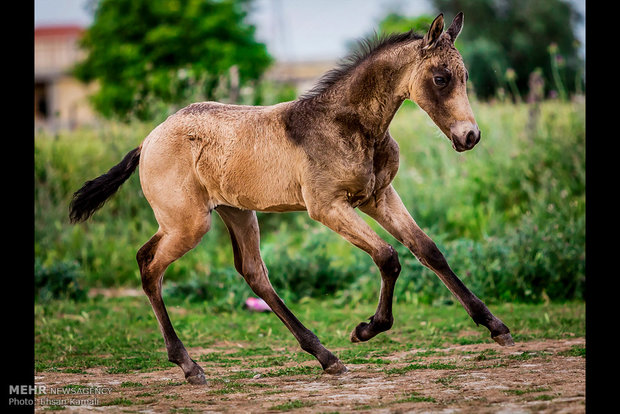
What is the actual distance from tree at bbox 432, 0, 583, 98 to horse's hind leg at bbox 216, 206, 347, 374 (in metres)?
14.4

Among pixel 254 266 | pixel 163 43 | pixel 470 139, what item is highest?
pixel 163 43

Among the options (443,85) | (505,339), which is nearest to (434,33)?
(443,85)

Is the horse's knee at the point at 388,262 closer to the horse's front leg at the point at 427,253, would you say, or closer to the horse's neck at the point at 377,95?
the horse's front leg at the point at 427,253

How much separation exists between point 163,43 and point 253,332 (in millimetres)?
18990

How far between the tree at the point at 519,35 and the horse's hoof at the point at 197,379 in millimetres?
15323

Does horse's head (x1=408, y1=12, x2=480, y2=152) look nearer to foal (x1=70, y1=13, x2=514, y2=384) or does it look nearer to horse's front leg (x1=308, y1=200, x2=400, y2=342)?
foal (x1=70, y1=13, x2=514, y2=384)

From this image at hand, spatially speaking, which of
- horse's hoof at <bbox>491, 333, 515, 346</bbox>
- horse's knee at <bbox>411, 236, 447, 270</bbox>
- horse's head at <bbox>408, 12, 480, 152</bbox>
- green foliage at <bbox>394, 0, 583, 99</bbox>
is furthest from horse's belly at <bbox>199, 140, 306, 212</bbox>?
green foliage at <bbox>394, 0, 583, 99</bbox>

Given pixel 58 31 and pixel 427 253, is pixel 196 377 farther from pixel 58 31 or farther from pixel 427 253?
pixel 58 31

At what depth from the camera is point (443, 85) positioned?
4.93m

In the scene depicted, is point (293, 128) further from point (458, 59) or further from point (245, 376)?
point (245, 376)

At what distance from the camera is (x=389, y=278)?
203 inches

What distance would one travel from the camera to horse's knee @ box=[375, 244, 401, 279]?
5.09m

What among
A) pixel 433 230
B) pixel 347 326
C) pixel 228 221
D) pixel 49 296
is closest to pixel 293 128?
pixel 228 221
